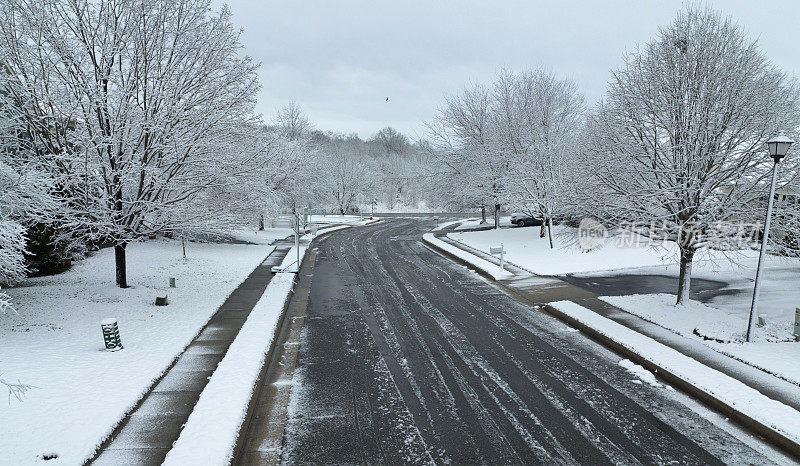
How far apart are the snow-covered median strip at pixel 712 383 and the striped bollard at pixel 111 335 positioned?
32.6ft

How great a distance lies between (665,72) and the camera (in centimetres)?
1097

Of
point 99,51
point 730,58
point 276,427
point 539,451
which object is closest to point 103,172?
point 99,51

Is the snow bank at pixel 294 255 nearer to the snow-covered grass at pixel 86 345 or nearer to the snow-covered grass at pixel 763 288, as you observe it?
the snow-covered grass at pixel 86 345

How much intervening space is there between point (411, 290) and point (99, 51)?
1065cm

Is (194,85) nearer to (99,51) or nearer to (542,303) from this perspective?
(99,51)

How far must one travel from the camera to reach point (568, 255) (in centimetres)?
2128

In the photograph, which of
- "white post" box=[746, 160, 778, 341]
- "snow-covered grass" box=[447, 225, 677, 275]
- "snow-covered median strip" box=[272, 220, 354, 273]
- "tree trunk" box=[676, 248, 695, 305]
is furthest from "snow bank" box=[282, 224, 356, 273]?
"white post" box=[746, 160, 778, 341]

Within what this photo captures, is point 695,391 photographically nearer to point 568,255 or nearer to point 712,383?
point 712,383

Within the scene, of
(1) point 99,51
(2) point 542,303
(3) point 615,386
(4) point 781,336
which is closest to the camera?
(3) point 615,386

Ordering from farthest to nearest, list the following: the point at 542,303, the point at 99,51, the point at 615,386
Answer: the point at 542,303 < the point at 99,51 < the point at 615,386

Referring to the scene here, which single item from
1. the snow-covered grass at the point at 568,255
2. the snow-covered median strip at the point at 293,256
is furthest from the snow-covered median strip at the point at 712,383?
the snow-covered median strip at the point at 293,256

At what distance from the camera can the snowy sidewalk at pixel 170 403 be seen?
568cm

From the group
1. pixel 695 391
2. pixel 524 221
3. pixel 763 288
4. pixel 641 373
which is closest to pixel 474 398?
pixel 641 373

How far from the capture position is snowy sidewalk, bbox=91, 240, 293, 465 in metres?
5.68
